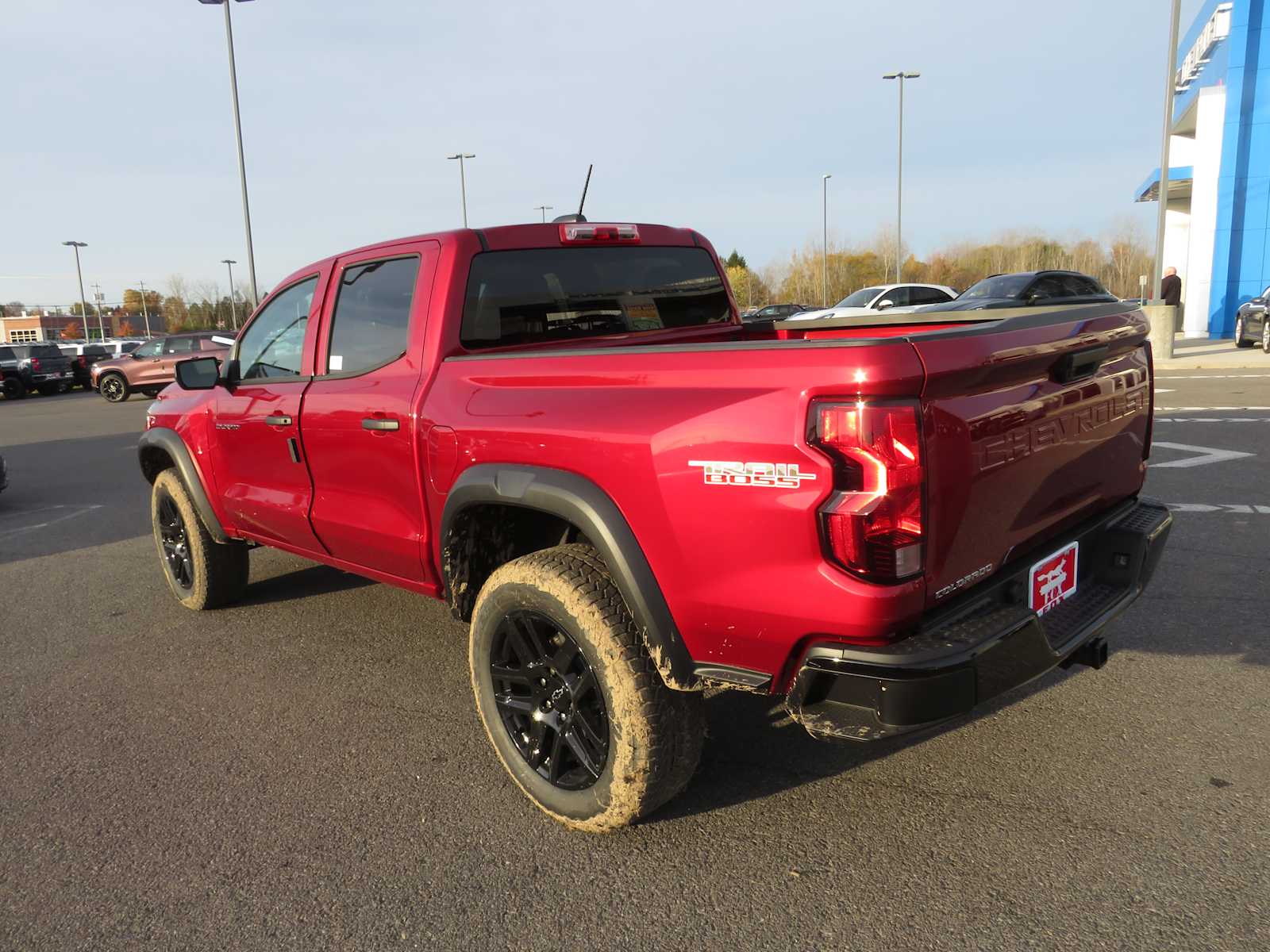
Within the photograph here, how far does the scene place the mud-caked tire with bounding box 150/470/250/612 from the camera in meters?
4.96

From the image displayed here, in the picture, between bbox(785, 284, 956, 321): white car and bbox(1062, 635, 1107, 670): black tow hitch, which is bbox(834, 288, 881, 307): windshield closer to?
bbox(785, 284, 956, 321): white car

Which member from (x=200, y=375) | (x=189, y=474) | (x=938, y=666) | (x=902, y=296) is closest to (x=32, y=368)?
Answer: (x=902, y=296)

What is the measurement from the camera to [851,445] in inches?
82.8

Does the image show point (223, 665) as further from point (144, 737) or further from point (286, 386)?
point (286, 386)

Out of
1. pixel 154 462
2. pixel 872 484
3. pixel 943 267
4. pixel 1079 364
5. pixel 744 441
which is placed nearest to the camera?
pixel 872 484

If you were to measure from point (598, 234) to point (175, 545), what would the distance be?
10.6 ft

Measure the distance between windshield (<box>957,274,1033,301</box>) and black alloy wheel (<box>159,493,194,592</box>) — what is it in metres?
14.2

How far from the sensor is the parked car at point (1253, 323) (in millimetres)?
19922

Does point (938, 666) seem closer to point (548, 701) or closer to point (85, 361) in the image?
point (548, 701)

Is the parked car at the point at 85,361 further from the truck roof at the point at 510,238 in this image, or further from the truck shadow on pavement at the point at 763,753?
the truck shadow on pavement at the point at 763,753

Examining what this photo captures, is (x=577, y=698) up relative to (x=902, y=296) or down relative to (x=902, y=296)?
down

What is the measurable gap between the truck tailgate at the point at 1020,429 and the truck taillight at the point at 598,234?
72.6 inches

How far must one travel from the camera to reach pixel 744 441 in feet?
7.30

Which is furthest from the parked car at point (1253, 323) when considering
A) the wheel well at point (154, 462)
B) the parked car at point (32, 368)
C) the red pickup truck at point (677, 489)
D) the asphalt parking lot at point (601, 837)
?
the parked car at point (32, 368)
